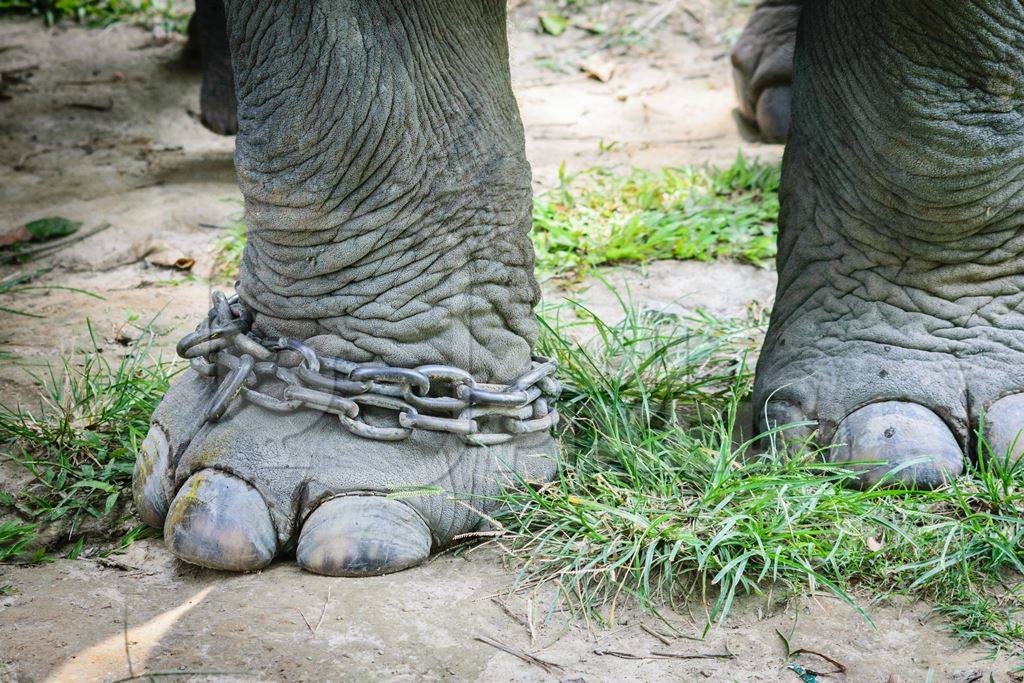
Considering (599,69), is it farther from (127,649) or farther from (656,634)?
(127,649)

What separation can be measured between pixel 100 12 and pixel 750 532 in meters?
4.42

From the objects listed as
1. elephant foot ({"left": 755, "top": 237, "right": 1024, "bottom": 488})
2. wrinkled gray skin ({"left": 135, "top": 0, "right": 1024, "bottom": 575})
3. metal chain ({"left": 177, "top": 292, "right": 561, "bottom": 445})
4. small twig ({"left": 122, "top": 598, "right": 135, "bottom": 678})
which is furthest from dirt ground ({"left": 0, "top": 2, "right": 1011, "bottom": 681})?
elephant foot ({"left": 755, "top": 237, "right": 1024, "bottom": 488})

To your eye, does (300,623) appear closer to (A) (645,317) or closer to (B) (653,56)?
(A) (645,317)

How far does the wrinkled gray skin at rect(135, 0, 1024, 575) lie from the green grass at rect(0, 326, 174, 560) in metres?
0.13

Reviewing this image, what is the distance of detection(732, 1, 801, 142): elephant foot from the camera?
148 inches

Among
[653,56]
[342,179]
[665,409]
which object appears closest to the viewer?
[342,179]

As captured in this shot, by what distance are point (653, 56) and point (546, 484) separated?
11.8ft

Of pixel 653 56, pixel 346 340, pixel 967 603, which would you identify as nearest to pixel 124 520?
pixel 346 340

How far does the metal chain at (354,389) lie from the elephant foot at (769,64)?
7.42ft

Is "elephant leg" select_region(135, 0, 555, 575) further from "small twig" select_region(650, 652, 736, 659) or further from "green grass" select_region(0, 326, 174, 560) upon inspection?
"small twig" select_region(650, 652, 736, 659)

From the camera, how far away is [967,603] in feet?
5.16

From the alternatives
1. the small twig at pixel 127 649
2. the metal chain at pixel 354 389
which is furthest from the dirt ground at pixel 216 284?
the metal chain at pixel 354 389

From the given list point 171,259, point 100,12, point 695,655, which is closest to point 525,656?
point 695,655

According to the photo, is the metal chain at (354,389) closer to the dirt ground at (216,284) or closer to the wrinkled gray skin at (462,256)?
the wrinkled gray skin at (462,256)
